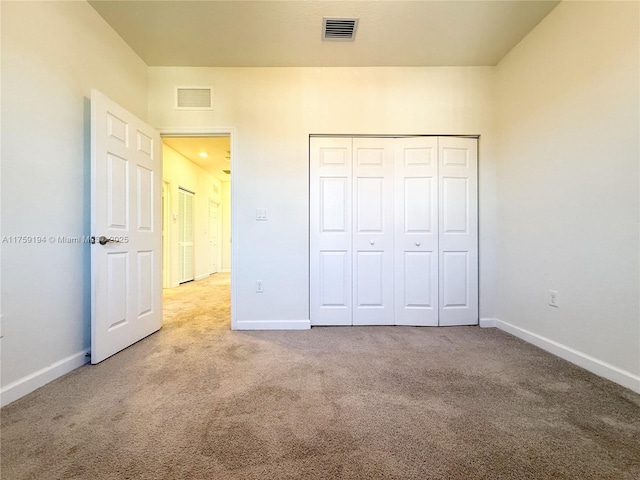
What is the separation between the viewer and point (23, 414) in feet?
4.49

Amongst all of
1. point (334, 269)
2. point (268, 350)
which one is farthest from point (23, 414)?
point (334, 269)

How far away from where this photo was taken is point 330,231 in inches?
112

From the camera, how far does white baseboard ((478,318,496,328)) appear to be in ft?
9.18

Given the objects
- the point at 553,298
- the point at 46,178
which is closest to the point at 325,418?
the point at 553,298

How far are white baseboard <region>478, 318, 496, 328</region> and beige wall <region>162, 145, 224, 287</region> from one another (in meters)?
5.05

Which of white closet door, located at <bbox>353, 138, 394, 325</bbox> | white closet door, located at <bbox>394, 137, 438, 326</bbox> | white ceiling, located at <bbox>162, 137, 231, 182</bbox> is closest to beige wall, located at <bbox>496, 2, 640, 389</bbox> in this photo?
white closet door, located at <bbox>394, 137, 438, 326</bbox>

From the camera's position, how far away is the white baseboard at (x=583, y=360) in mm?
1621

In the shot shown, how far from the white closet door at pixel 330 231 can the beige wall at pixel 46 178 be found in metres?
1.86

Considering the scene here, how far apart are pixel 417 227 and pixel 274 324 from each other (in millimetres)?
1784

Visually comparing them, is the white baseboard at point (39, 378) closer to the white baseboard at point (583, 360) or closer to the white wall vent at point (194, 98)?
the white wall vent at point (194, 98)

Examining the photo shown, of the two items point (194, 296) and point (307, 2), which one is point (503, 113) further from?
point (194, 296)

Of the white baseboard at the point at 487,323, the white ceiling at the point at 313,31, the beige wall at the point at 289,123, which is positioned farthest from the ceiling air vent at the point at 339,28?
the white baseboard at the point at 487,323

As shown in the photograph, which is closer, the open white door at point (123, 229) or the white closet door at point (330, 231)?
the open white door at point (123, 229)

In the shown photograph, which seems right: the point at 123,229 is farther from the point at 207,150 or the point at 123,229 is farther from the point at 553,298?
the point at 553,298
